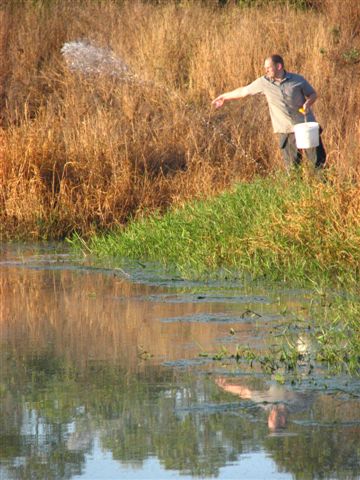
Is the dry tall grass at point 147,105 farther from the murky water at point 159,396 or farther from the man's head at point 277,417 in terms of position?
the man's head at point 277,417

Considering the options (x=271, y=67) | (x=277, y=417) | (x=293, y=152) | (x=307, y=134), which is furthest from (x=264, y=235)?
(x=277, y=417)

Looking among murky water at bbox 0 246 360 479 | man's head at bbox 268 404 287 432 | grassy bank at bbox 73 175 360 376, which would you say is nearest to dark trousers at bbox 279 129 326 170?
grassy bank at bbox 73 175 360 376

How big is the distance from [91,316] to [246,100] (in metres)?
10.0

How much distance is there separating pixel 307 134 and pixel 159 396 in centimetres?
692

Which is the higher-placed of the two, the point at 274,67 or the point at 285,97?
the point at 274,67

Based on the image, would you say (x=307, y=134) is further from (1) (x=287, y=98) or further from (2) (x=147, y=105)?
(2) (x=147, y=105)

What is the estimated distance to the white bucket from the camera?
13.2 meters

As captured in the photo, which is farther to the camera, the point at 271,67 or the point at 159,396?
the point at 271,67

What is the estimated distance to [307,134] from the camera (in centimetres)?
1323

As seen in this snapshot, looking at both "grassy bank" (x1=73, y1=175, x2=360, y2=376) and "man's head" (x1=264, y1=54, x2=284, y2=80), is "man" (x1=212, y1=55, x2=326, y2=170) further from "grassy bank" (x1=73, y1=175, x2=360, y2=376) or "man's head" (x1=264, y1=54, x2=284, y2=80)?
"grassy bank" (x1=73, y1=175, x2=360, y2=376)

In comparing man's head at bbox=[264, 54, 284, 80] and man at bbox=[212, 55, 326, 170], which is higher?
man's head at bbox=[264, 54, 284, 80]

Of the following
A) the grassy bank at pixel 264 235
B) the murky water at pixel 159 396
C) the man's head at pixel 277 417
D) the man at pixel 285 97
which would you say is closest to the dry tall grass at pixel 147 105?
the man at pixel 285 97

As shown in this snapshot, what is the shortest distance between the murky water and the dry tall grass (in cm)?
333

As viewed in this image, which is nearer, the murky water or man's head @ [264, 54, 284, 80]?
the murky water
